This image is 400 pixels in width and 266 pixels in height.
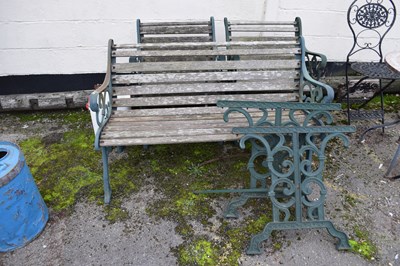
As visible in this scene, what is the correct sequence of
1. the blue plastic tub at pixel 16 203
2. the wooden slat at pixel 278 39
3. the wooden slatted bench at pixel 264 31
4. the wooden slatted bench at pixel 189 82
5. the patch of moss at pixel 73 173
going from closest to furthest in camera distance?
the blue plastic tub at pixel 16 203
the patch of moss at pixel 73 173
the wooden slatted bench at pixel 189 82
the wooden slat at pixel 278 39
the wooden slatted bench at pixel 264 31

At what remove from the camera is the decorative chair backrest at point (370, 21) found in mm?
3508

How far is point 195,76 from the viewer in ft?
9.61

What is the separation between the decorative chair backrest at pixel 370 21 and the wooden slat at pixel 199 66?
1.11 metres

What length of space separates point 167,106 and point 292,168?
4.75 ft

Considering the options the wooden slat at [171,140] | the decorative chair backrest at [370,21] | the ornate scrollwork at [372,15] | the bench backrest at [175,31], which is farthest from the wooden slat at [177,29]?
the ornate scrollwork at [372,15]

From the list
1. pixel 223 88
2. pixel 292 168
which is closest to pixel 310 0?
pixel 223 88

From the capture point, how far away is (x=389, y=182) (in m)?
2.92

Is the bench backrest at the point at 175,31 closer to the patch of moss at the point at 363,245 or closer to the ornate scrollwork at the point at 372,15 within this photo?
the ornate scrollwork at the point at 372,15

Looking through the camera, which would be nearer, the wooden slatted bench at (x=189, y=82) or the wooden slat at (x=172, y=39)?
the wooden slatted bench at (x=189, y=82)

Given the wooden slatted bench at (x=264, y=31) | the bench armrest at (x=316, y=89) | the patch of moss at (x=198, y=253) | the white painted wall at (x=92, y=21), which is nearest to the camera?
the patch of moss at (x=198, y=253)

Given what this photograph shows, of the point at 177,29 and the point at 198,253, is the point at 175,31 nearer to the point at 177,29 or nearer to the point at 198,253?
the point at 177,29

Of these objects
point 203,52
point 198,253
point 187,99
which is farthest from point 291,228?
point 203,52

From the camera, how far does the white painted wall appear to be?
3.56 metres

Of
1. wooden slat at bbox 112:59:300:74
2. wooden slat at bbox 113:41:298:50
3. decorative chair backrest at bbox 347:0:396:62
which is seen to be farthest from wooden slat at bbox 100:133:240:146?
decorative chair backrest at bbox 347:0:396:62
